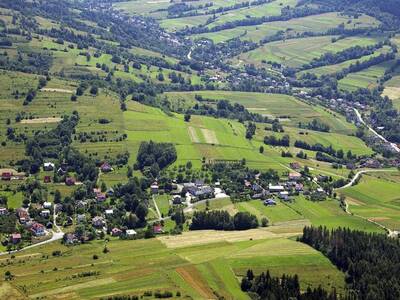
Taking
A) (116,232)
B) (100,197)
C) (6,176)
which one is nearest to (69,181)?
(100,197)

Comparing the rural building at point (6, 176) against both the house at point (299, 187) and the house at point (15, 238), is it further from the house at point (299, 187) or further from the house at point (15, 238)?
the house at point (299, 187)

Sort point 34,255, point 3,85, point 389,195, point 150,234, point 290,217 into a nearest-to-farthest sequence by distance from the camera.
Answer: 1. point 34,255
2. point 150,234
3. point 290,217
4. point 389,195
5. point 3,85

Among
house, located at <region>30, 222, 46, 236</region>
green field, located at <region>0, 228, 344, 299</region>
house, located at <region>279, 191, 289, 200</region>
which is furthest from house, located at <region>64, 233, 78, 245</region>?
house, located at <region>279, 191, 289, 200</region>

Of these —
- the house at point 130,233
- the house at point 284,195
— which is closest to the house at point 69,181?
the house at point 130,233

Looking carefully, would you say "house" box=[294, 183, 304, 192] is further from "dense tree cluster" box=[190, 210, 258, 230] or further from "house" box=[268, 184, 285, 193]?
"dense tree cluster" box=[190, 210, 258, 230]

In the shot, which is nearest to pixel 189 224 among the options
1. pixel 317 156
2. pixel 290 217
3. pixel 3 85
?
pixel 290 217

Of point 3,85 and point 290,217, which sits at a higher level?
point 3,85

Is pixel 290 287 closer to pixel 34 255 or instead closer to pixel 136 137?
pixel 34 255
